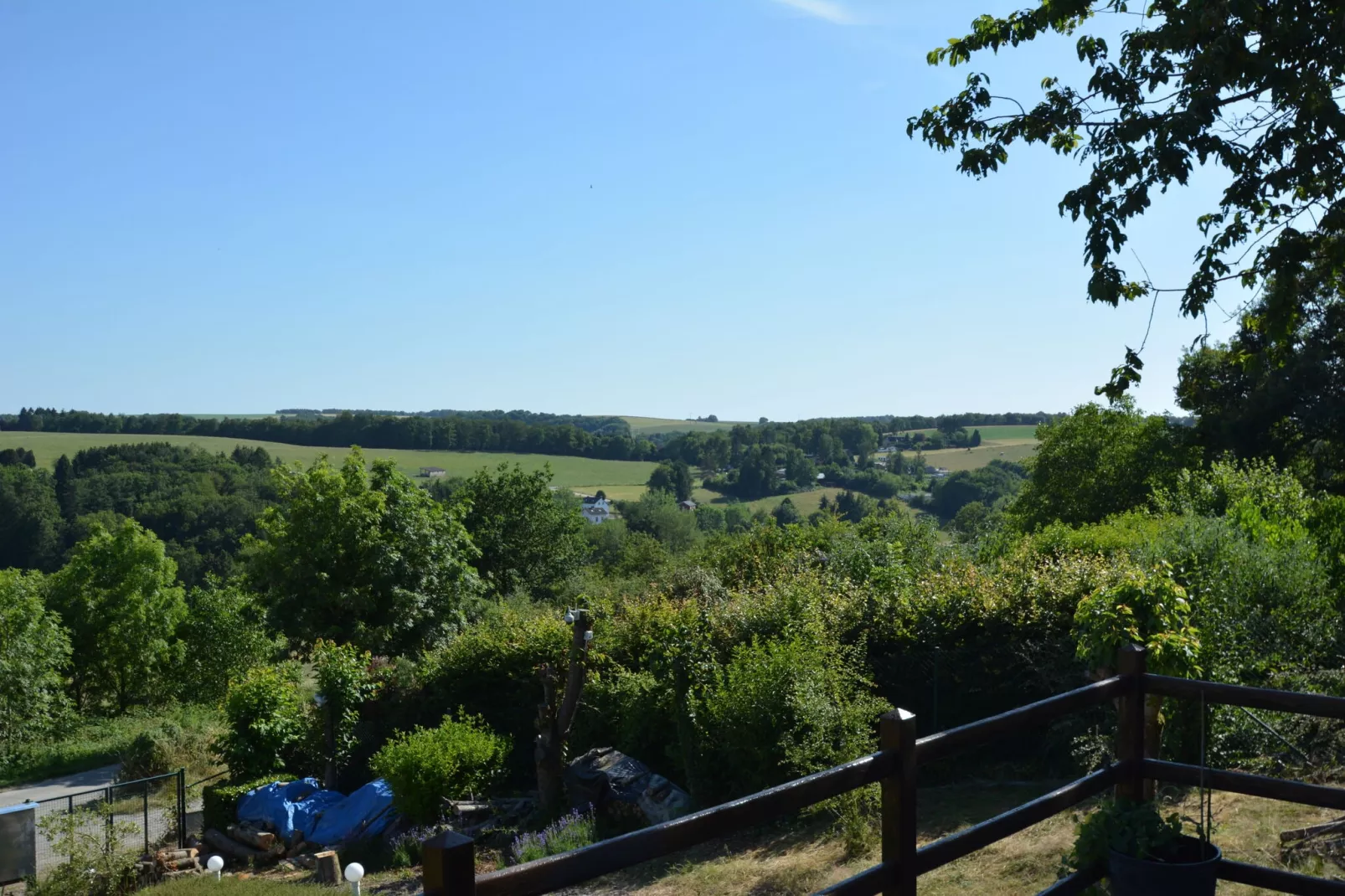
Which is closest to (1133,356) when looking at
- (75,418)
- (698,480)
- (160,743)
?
(160,743)

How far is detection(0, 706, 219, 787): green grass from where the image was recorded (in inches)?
984

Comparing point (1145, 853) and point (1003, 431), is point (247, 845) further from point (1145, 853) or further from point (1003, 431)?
point (1003, 431)

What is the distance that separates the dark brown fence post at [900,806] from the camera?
3152mm

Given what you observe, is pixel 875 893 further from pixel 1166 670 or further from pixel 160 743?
pixel 160 743

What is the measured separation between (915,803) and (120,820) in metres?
16.3

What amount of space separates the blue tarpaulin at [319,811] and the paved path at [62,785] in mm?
8473

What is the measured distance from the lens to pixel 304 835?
560 inches

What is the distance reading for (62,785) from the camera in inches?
925

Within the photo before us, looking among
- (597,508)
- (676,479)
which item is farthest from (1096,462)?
(676,479)

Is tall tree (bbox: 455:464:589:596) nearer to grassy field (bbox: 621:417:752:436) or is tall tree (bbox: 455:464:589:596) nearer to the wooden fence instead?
the wooden fence

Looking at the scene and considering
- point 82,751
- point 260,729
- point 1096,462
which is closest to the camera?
point 260,729

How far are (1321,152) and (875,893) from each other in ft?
18.8

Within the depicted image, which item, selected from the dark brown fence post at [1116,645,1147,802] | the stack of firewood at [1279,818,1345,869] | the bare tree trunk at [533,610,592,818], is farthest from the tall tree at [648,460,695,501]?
the dark brown fence post at [1116,645,1147,802]

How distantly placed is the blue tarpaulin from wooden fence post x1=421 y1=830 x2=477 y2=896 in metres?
12.9
